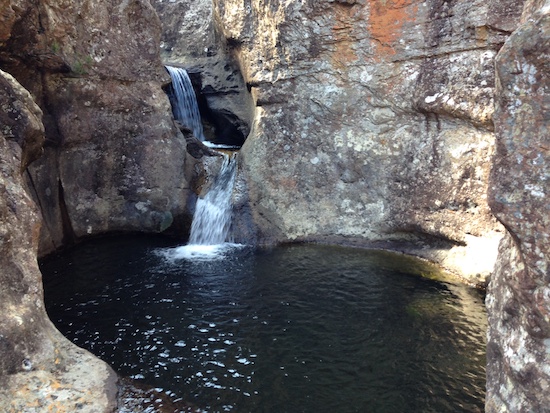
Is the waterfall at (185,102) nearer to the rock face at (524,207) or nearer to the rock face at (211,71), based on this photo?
the rock face at (211,71)

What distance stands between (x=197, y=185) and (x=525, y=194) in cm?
916

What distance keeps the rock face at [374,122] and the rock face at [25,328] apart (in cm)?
578

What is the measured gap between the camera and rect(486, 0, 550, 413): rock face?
3.26m

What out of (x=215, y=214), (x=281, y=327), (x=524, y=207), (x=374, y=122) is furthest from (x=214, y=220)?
(x=524, y=207)

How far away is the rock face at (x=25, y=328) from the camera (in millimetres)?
4637

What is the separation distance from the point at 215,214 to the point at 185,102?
15.8ft

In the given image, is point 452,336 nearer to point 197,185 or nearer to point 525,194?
point 525,194

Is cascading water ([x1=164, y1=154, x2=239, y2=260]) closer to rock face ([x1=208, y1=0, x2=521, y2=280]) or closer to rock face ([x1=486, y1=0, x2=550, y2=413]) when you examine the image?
rock face ([x1=208, y1=0, x2=521, y2=280])

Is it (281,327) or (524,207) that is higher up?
(524,207)

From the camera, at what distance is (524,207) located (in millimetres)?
3396

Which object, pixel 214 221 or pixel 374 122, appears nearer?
pixel 374 122

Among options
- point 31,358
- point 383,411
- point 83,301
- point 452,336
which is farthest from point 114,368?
point 452,336

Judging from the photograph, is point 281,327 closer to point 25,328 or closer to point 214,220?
point 25,328

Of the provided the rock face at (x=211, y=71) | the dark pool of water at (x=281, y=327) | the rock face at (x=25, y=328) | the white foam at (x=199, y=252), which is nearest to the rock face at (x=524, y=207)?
the dark pool of water at (x=281, y=327)
